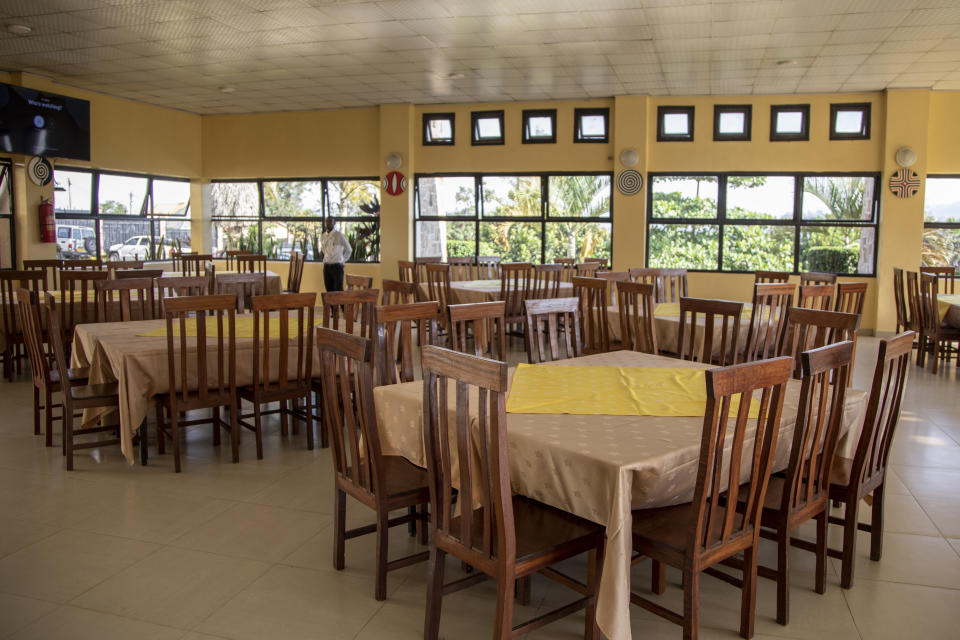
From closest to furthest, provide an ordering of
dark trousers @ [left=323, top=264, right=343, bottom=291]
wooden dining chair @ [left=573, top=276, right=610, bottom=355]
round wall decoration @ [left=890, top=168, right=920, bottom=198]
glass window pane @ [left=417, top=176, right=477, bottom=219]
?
1. wooden dining chair @ [left=573, top=276, right=610, bottom=355]
2. round wall decoration @ [left=890, top=168, right=920, bottom=198]
3. dark trousers @ [left=323, top=264, right=343, bottom=291]
4. glass window pane @ [left=417, top=176, right=477, bottom=219]

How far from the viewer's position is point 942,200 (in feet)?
29.9

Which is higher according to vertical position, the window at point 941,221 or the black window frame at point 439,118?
the black window frame at point 439,118

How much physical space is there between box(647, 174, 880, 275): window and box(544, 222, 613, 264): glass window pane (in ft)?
1.99

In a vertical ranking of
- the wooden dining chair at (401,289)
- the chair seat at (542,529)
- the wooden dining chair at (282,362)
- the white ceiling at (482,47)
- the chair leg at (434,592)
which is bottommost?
the chair leg at (434,592)

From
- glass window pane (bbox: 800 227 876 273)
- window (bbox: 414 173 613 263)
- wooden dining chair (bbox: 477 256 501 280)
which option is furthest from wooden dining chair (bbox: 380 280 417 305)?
glass window pane (bbox: 800 227 876 273)

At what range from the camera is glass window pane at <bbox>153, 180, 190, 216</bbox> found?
35.9ft

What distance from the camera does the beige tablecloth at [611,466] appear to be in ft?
6.31

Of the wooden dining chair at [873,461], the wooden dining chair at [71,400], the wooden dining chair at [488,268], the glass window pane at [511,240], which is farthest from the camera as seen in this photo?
the glass window pane at [511,240]

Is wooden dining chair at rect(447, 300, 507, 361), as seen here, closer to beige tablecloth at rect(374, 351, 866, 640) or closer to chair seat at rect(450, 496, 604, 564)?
beige tablecloth at rect(374, 351, 866, 640)

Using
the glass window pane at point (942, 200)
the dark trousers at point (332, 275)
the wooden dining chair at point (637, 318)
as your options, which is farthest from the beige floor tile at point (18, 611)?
the glass window pane at point (942, 200)

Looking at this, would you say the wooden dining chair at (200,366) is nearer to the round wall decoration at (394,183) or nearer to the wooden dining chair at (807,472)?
the wooden dining chair at (807,472)

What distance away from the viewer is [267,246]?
11.5m

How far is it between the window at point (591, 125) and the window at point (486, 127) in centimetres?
106

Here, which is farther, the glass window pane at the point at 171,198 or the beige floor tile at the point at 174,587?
the glass window pane at the point at 171,198
